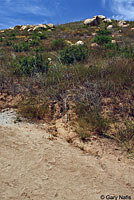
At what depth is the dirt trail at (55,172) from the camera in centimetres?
199

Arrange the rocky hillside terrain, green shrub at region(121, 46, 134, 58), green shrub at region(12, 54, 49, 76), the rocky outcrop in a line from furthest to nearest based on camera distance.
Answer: the rocky outcrop → green shrub at region(121, 46, 134, 58) → green shrub at region(12, 54, 49, 76) → the rocky hillside terrain

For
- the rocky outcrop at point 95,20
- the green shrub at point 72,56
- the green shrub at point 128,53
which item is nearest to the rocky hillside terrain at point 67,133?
the green shrub at point 128,53

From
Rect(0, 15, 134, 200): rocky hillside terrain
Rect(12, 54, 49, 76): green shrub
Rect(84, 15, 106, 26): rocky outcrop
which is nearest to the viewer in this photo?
Rect(0, 15, 134, 200): rocky hillside terrain

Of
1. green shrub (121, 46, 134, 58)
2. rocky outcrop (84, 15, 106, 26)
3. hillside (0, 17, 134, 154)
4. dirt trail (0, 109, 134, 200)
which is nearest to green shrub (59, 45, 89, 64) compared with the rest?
hillside (0, 17, 134, 154)

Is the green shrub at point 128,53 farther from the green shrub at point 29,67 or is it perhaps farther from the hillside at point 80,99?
the green shrub at point 29,67

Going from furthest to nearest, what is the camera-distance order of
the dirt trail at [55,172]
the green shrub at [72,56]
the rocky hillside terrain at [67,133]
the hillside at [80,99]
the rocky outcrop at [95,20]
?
the rocky outcrop at [95,20]
the green shrub at [72,56]
the hillside at [80,99]
the rocky hillside terrain at [67,133]
the dirt trail at [55,172]

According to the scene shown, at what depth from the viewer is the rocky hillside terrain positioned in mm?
2109

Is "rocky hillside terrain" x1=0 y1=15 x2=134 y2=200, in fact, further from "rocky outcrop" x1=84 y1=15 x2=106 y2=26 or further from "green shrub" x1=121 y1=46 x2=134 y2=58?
"rocky outcrop" x1=84 y1=15 x2=106 y2=26

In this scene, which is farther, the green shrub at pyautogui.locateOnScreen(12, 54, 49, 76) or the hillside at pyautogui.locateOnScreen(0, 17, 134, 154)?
the green shrub at pyautogui.locateOnScreen(12, 54, 49, 76)

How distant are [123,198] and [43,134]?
72.0 inches

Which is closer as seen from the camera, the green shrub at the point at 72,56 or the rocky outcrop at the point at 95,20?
the green shrub at the point at 72,56

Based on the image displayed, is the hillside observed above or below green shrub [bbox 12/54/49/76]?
below

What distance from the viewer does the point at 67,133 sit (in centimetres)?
329

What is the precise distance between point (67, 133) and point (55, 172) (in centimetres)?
106
